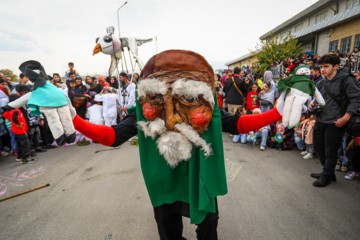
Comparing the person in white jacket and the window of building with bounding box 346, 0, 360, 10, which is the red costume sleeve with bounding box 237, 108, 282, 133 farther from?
the window of building with bounding box 346, 0, 360, 10

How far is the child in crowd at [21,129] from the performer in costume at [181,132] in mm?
4272

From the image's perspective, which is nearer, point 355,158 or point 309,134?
point 355,158

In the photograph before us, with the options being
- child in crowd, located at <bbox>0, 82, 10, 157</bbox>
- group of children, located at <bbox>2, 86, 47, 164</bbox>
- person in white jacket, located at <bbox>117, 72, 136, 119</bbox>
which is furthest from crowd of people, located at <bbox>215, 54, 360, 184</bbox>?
child in crowd, located at <bbox>0, 82, 10, 157</bbox>

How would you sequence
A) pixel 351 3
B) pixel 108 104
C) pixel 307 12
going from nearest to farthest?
pixel 108 104 → pixel 351 3 → pixel 307 12

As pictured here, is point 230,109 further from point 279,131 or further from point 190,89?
point 190,89

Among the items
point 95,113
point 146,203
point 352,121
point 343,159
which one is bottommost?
point 146,203

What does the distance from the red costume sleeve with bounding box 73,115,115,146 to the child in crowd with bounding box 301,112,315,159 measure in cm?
409

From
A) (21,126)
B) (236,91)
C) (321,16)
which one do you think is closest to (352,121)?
(236,91)

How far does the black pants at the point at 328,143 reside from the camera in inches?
102

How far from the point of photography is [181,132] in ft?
4.20

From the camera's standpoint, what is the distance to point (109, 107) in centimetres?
571

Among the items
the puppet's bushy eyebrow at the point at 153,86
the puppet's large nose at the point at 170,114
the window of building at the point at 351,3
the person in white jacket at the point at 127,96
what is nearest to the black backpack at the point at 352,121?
the puppet's large nose at the point at 170,114

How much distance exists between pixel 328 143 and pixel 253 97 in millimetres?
2665

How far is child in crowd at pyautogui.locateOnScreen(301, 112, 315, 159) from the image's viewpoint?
390cm
